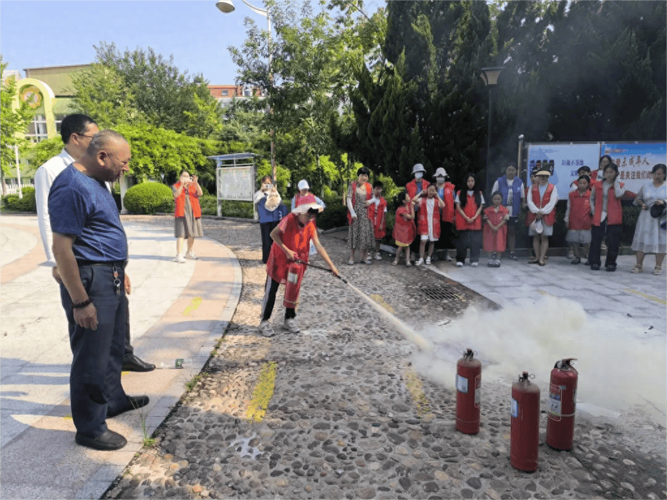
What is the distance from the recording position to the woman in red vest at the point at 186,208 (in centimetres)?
948

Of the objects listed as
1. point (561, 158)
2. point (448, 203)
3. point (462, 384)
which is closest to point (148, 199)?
point (448, 203)

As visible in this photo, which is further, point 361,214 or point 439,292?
point 361,214

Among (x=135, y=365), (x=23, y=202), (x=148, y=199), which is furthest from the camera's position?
(x=23, y=202)

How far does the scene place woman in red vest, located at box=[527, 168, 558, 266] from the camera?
30.9ft

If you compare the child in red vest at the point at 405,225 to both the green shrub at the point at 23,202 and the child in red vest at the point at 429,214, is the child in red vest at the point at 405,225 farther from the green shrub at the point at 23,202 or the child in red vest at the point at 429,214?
the green shrub at the point at 23,202

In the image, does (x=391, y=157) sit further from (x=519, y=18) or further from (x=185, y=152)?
(x=185, y=152)

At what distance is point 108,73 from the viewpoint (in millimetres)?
31203

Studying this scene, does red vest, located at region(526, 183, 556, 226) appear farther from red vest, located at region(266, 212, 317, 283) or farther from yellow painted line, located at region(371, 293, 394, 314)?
red vest, located at region(266, 212, 317, 283)

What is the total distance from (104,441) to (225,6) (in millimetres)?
14130

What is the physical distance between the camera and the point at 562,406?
3033 millimetres

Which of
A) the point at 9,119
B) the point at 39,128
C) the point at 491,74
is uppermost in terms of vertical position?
the point at 39,128

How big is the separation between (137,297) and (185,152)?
21744 mm

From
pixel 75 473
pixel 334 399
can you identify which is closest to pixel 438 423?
pixel 334 399

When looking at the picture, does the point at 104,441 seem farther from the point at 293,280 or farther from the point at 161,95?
the point at 161,95
